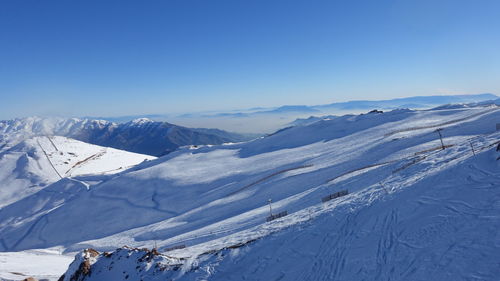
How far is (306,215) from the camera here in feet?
63.3

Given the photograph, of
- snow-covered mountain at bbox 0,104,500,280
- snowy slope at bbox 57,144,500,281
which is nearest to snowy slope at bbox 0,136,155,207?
snow-covered mountain at bbox 0,104,500,280

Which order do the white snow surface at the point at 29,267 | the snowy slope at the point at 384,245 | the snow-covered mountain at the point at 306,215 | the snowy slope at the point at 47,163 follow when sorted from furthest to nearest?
the snowy slope at the point at 47,163
the white snow surface at the point at 29,267
the snow-covered mountain at the point at 306,215
the snowy slope at the point at 384,245

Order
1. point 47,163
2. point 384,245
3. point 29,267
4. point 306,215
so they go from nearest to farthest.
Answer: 1. point 384,245
2. point 306,215
3. point 29,267
4. point 47,163

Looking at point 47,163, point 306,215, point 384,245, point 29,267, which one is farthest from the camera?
point 47,163

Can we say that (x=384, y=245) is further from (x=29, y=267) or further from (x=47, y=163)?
(x=47, y=163)

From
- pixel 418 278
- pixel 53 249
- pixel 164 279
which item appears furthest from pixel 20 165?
pixel 418 278

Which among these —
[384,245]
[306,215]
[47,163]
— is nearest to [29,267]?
[306,215]

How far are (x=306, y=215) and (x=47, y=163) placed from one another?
13932 centimetres

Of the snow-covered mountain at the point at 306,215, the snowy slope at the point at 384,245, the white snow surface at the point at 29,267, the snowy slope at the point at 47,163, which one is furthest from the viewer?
the snowy slope at the point at 47,163

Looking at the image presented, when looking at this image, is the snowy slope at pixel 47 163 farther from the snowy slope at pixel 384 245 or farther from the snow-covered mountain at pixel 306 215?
the snowy slope at pixel 384 245

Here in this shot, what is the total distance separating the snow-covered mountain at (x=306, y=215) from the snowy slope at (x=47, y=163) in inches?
1491

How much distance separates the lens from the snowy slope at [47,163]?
105825mm

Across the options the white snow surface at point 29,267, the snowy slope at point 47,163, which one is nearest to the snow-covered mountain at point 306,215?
the white snow surface at point 29,267

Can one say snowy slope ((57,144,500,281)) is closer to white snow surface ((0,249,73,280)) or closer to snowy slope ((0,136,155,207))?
white snow surface ((0,249,73,280))
